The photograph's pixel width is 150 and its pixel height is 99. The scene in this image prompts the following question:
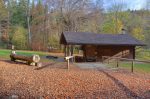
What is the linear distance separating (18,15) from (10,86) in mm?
55240

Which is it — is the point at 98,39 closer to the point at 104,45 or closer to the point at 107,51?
the point at 104,45

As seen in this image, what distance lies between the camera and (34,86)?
34.2 ft

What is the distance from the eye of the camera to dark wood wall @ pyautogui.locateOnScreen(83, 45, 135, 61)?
3170 cm

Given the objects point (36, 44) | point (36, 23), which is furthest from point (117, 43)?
point (36, 23)

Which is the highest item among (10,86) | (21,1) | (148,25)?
(21,1)

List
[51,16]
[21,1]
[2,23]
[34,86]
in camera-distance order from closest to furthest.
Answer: [34,86] < [51,16] < [2,23] < [21,1]

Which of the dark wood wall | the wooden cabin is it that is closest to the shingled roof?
the wooden cabin

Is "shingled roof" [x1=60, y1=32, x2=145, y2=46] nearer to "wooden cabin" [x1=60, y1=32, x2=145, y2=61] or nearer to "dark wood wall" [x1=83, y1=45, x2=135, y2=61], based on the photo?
"wooden cabin" [x1=60, y1=32, x2=145, y2=61]

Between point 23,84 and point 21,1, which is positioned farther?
point 21,1

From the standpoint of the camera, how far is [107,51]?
105 ft

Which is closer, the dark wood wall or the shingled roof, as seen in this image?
the shingled roof

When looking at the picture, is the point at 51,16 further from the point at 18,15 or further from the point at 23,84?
the point at 23,84

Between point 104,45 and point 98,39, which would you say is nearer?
point 104,45

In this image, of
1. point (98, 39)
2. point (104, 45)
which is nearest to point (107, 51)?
point (104, 45)
